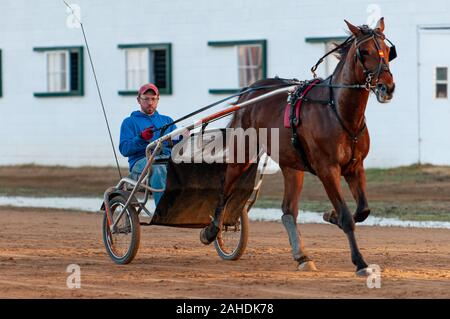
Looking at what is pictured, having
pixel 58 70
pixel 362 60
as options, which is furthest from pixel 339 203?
pixel 58 70

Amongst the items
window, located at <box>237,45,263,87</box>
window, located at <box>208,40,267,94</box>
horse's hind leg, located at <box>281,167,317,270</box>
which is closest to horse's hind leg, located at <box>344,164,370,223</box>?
horse's hind leg, located at <box>281,167,317,270</box>

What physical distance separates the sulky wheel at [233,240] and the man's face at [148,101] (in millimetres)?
1334

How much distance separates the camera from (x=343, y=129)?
10.2 metres

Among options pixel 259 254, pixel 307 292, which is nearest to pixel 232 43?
pixel 259 254

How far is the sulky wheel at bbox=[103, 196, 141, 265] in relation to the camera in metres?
11.0

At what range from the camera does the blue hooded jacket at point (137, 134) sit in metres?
11.4

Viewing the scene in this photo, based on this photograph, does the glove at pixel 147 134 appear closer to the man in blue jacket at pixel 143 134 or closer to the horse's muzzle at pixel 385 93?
the man in blue jacket at pixel 143 134

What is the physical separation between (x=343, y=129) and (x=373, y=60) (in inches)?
25.4

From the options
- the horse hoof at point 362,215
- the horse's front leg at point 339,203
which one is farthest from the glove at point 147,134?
the horse hoof at point 362,215

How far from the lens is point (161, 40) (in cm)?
2662

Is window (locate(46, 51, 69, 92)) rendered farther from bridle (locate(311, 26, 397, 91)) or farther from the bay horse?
bridle (locate(311, 26, 397, 91))
